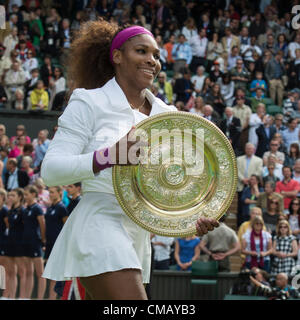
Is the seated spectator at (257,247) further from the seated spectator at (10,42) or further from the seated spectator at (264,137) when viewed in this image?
the seated spectator at (10,42)

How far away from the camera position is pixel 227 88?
53.6 feet

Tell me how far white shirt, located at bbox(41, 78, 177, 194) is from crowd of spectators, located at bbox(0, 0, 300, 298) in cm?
555

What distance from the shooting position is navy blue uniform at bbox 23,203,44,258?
10.5 meters

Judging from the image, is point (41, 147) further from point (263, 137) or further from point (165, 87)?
point (263, 137)

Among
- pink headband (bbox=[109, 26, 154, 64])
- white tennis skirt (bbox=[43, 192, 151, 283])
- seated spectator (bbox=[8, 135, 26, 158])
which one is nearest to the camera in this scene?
white tennis skirt (bbox=[43, 192, 151, 283])

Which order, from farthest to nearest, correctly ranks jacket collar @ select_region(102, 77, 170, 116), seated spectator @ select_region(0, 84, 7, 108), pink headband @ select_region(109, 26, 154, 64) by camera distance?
seated spectator @ select_region(0, 84, 7, 108)
pink headband @ select_region(109, 26, 154, 64)
jacket collar @ select_region(102, 77, 170, 116)

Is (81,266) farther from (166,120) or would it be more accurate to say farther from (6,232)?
(6,232)

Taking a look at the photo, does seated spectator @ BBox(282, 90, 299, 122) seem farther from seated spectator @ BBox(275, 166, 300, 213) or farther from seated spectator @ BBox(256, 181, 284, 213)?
seated spectator @ BBox(256, 181, 284, 213)

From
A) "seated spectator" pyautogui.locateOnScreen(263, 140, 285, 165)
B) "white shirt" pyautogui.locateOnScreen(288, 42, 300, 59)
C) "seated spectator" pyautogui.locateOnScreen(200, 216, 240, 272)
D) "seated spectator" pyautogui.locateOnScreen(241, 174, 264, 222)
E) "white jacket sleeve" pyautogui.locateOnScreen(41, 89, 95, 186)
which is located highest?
"white shirt" pyautogui.locateOnScreen(288, 42, 300, 59)

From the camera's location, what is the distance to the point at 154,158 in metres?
3.72

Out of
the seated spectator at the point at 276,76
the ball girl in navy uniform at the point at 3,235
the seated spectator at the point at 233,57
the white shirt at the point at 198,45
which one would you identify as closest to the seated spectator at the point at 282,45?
the seated spectator at the point at 276,76

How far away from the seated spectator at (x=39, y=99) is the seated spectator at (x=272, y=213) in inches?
247

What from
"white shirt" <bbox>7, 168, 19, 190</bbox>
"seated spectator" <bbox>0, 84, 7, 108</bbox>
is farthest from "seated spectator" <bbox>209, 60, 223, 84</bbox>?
"white shirt" <bbox>7, 168, 19, 190</bbox>

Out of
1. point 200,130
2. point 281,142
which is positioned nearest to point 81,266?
point 200,130
